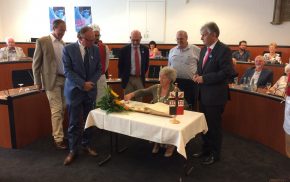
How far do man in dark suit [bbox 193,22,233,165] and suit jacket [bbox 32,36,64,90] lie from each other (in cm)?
→ 169

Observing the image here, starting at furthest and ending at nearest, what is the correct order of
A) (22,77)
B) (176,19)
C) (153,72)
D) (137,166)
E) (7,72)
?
1. (176,19)
2. (7,72)
3. (153,72)
4. (22,77)
5. (137,166)

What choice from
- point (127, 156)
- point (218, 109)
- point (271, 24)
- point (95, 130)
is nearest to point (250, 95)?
point (218, 109)

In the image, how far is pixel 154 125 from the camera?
2.54 m

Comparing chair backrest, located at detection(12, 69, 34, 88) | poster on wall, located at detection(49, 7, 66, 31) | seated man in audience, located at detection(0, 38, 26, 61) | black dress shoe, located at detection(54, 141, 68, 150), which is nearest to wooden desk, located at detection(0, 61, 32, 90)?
seated man in audience, located at detection(0, 38, 26, 61)

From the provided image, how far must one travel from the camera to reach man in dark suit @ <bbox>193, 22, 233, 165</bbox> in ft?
9.38

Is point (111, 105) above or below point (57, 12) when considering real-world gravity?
below

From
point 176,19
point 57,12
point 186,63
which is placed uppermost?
point 57,12

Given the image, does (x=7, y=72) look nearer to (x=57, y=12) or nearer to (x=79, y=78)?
(x=79, y=78)

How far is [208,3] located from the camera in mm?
8797

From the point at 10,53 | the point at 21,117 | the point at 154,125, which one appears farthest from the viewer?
the point at 10,53

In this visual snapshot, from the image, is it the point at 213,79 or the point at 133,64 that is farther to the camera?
the point at 133,64

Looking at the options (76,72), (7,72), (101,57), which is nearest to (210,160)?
(76,72)

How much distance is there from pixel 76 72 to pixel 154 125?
109 cm

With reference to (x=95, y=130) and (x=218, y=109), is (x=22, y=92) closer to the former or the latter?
(x=95, y=130)
